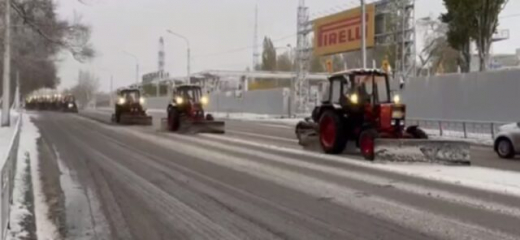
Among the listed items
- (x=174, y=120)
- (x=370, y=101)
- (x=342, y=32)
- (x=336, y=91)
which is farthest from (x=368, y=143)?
(x=342, y=32)

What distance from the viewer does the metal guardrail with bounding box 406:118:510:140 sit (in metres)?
26.8

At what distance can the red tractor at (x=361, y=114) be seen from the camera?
688 inches

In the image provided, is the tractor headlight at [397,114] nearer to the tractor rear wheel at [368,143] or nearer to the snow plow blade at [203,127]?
the tractor rear wheel at [368,143]

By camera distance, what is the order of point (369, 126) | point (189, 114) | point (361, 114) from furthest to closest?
1. point (189, 114)
2. point (361, 114)
3. point (369, 126)

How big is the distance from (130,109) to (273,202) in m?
32.4

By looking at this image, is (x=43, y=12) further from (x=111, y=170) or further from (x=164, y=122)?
(x=111, y=170)

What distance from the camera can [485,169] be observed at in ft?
49.9

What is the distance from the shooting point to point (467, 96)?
100 feet

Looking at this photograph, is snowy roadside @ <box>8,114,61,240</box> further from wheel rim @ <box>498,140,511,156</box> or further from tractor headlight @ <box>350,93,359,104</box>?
wheel rim @ <box>498,140,511,156</box>

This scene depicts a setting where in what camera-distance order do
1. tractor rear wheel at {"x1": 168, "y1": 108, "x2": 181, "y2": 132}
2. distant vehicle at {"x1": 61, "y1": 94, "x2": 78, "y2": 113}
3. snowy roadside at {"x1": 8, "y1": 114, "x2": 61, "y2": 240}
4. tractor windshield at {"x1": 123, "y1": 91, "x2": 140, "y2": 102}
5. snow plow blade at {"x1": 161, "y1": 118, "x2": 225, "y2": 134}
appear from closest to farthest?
snowy roadside at {"x1": 8, "y1": 114, "x2": 61, "y2": 240}, snow plow blade at {"x1": 161, "y1": 118, "x2": 225, "y2": 134}, tractor rear wheel at {"x1": 168, "y1": 108, "x2": 181, "y2": 132}, tractor windshield at {"x1": 123, "y1": 91, "x2": 140, "y2": 102}, distant vehicle at {"x1": 61, "y1": 94, "x2": 78, "y2": 113}

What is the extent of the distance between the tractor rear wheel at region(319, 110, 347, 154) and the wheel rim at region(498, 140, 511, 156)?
4.37 m

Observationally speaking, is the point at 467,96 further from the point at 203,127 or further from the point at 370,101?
the point at 370,101

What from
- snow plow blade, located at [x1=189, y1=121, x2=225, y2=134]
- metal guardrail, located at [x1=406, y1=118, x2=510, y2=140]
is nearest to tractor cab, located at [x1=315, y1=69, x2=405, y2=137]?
metal guardrail, located at [x1=406, y1=118, x2=510, y2=140]

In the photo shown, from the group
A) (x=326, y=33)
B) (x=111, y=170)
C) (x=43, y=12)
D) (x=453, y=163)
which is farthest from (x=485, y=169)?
(x=326, y=33)
